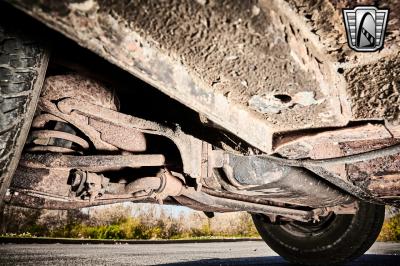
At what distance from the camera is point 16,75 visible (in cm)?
78

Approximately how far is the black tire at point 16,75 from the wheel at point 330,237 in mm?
2630

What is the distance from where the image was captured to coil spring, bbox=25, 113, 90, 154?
1194 mm

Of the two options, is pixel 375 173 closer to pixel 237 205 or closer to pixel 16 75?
pixel 237 205

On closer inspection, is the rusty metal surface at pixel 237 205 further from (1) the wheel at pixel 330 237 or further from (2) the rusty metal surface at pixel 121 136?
(1) the wheel at pixel 330 237

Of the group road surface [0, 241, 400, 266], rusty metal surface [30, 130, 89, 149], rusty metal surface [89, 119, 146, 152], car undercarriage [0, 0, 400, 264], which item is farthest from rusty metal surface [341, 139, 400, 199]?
road surface [0, 241, 400, 266]

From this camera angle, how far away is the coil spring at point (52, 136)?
1.19m

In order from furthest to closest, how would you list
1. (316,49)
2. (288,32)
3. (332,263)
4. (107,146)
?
(332,263)
(107,146)
(316,49)
(288,32)

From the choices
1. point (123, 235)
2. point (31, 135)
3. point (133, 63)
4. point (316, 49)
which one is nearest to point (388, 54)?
point (316, 49)

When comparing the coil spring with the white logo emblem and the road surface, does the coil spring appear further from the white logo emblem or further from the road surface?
the road surface

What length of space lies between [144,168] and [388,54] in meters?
1.21

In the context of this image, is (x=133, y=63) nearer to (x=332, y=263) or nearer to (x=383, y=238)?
(x=332, y=263)

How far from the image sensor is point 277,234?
10.2 ft

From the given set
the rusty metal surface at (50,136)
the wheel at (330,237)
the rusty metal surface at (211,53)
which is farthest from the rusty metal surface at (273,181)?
the wheel at (330,237)

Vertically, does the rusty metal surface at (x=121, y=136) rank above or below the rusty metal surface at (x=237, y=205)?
above
